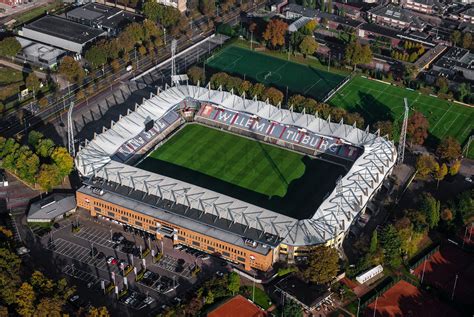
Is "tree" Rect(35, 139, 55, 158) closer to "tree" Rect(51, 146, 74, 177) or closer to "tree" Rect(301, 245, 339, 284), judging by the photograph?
"tree" Rect(51, 146, 74, 177)

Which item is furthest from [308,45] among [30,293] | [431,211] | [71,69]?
[30,293]

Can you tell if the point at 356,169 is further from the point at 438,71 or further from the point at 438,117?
the point at 438,71

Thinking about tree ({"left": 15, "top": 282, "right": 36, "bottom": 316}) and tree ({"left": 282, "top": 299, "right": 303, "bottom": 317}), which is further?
tree ({"left": 282, "top": 299, "right": 303, "bottom": 317})

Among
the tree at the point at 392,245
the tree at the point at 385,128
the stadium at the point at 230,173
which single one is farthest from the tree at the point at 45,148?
the tree at the point at 385,128

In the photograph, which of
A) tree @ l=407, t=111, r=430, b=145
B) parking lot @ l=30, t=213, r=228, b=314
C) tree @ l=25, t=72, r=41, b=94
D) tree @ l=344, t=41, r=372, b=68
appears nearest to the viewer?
parking lot @ l=30, t=213, r=228, b=314

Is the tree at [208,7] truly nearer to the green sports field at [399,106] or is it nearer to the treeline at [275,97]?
the treeline at [275,97]

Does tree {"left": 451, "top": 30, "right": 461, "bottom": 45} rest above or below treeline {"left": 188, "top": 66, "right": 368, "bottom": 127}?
above

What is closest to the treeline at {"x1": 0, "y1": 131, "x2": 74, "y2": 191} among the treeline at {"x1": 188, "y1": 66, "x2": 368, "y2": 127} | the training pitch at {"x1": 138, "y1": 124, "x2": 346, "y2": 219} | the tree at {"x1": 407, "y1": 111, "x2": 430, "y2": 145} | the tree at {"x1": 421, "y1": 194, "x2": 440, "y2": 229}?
the training pitch at {"x1": 138, "y1": 124, "x2": 346, "y2": 219}
